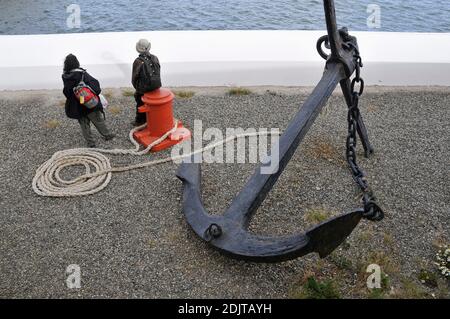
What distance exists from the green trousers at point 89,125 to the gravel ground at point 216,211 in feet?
0.44

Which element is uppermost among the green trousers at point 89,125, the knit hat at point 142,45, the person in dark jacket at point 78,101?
the knit hat at point 142,45

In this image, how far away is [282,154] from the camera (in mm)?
3053

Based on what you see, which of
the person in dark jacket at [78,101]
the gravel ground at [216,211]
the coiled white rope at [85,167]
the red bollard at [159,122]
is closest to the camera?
the gravel ground at [216,211]

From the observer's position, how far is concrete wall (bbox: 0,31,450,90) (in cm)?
552

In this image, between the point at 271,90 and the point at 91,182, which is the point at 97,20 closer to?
the point at 271,90

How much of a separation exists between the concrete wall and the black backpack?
155 cm

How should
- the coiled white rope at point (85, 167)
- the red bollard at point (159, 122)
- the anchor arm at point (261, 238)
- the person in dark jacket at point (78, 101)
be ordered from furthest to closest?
the red bollard at point (159, 122) < the person in dark jacket at point (78, 101) < the coiled white rope at point (85, 167) < the anchor arm at point (261, 238)

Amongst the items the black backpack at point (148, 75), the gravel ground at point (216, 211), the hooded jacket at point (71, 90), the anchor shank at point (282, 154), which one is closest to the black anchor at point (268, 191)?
the anchor shank at point (282, 154)

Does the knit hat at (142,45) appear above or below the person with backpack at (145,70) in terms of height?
above

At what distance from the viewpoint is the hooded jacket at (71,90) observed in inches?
154

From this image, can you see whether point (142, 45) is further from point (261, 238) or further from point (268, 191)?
point (261, 238)

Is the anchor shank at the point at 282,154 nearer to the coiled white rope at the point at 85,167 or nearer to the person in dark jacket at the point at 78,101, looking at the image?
the coiled white rope at the point at 85,167

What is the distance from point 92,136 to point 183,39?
2.40 meters

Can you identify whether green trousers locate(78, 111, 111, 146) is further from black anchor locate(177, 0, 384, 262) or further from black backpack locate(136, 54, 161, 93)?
black anchor locate(177, 0, 384, 262)
